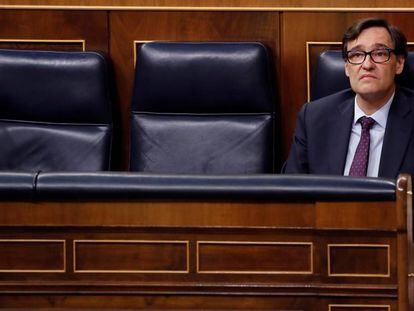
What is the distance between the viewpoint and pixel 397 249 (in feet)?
2.88

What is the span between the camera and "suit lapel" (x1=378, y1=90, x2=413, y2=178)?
4.00 ft

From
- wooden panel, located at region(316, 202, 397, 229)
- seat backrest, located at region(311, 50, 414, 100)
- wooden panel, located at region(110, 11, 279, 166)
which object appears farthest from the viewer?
wooden panel, located at region(110, 11, 279, 166)

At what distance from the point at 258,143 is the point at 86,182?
1.65 ft

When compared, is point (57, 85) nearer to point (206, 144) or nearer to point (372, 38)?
point (206, 144)

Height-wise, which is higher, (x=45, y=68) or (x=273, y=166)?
(x=45, y=68)

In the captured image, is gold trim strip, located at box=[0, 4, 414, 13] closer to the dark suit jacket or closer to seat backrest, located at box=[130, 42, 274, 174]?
seat backrest, located at box=[130, 42, 274, 174]

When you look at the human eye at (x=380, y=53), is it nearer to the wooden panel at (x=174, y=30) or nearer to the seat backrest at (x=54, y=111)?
the wooden panel at (x=174, y=30)

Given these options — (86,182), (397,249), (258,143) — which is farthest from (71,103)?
(397,249)

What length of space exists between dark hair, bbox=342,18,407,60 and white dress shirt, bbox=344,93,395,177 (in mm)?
68

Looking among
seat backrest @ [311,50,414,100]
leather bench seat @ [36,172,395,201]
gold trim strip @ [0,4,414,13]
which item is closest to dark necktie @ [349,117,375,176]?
seat backrest @ [311,50,414,100]

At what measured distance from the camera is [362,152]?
1242 mm

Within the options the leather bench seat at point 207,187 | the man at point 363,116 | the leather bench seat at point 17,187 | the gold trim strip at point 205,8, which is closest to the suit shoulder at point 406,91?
the man at point 363,116

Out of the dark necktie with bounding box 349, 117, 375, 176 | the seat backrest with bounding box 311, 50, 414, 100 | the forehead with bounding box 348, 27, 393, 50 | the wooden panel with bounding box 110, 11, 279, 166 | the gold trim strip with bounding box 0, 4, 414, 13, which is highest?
the gold trim strip with bounding box 0, 4, 414, 13

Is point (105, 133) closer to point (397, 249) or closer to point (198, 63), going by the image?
point (198, 63)
